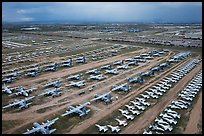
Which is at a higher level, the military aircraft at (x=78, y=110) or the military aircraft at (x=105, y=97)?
the military aircraft at (x=105, y=97)

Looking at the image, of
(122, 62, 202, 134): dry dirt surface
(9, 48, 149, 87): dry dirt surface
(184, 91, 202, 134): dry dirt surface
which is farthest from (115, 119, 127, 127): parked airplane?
(9, 48, 149, 87): dry dirt surface

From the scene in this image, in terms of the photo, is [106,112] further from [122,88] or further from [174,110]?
[174,110]

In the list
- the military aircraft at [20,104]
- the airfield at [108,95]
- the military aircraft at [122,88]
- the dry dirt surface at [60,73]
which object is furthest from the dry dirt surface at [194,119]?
the dry dirt surface at [60,73]

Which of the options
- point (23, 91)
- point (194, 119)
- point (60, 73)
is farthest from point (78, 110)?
point (60, 73)

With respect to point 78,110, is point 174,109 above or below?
below

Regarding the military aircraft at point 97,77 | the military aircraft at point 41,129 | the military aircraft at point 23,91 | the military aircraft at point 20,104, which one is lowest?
the military aircraft at point 41,129

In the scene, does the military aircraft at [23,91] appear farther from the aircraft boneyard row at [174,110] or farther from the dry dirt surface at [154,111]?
the aircraft boneyard row at [174,110]

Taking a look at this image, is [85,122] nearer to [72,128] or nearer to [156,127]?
[72,128]

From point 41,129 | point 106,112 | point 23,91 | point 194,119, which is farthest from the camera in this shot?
point 23,91
